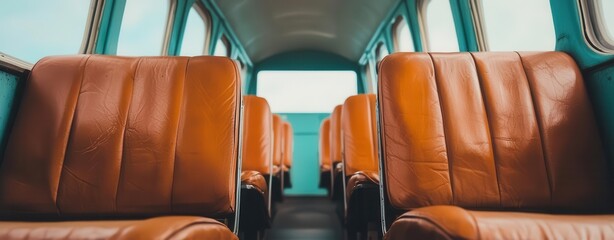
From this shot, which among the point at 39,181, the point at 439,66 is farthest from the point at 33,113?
the point at 439,66

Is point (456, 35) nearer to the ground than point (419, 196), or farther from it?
farther from it

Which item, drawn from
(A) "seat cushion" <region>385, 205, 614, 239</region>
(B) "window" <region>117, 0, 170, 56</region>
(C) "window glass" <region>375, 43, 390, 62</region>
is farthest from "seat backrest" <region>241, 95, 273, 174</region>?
(C) "window glass" <region>375, 43, 390, 62</region>

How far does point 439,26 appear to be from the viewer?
118 inches

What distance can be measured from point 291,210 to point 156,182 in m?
3.01

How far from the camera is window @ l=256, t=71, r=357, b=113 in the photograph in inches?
223

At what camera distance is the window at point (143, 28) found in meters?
2.25

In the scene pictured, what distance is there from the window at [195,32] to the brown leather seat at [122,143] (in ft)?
6.25

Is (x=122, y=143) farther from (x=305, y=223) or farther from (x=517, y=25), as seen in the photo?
(x=305, y=223)

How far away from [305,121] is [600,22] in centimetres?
448

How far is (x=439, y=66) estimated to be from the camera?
1.27 metres

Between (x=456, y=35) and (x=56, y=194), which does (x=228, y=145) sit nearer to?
(x=56, y=194)

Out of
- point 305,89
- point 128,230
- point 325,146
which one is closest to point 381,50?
point 305,89

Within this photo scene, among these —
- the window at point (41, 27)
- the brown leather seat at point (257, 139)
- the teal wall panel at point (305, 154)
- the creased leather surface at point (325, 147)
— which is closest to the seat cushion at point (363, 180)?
the brown leather seat at point (257, 139)

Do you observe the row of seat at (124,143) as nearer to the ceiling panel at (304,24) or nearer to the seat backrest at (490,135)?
the seat backrest at (490,135)
